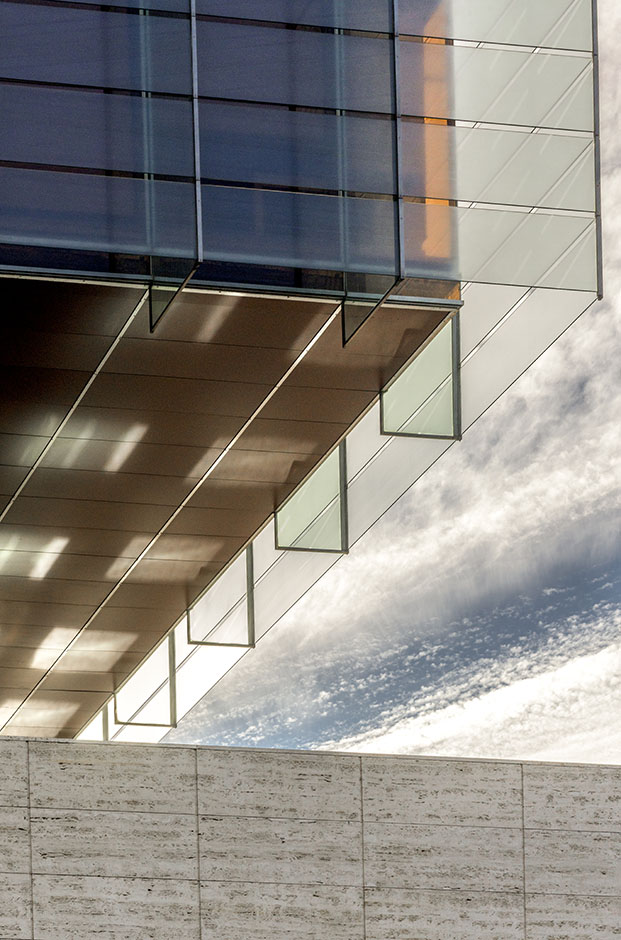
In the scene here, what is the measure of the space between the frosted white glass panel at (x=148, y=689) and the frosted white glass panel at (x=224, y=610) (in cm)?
159

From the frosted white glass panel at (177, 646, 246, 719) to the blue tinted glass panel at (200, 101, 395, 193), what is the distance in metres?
9.37

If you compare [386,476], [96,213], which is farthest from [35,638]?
[96,213]

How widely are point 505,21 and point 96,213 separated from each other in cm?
419

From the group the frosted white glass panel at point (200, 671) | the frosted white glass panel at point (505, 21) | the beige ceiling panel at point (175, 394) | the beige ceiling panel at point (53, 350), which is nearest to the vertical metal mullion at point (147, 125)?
the beige ceiling panel at point (53, 350)

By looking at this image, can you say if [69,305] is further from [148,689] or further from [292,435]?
[148,689]

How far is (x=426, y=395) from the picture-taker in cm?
1570

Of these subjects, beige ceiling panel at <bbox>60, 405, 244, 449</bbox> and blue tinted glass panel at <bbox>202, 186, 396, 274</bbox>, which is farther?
beige ceiling panel at <bbox>60, 405, 244, 449</bbox>

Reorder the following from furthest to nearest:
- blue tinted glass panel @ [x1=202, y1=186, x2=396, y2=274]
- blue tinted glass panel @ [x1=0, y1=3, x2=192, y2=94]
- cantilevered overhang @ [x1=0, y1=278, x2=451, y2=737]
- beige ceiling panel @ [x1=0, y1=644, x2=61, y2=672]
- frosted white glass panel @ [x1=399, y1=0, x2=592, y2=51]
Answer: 1. beige ceiling panel @ [x1=0, y1=644, x2=61, y2=672]
2. cantilevered overhang @ [x1=0, y1=278, x2=451, y2=737]
3. frosted white glass panel @ [x1=399, y1=0, x2=592, y2=51]
4. blue tinted glass panel @ [x1=202, y1=186, x2=396, y2=274]
5. blue tinted glass panel @ [x1=0, y1=3, x2=192, y2=94]

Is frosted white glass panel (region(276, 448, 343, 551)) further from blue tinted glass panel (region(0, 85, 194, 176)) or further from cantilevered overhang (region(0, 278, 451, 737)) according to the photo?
blue tinted glass panel (region(0, 85, 194, 176))

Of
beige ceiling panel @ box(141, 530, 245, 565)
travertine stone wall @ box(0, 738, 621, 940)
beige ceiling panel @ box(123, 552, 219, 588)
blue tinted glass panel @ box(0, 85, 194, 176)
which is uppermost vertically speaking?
blue tinted glass panel @ box(0, 85, 194, 176)

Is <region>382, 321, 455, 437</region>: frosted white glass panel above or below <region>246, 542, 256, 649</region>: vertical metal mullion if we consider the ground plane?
above

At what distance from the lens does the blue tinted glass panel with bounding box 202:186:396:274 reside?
12.8 metres

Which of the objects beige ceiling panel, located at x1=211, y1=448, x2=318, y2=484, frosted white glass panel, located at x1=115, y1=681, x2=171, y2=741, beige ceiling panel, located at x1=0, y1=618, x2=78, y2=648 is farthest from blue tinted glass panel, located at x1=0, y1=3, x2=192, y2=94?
frosted white glass panel, located at x1=115, y1=681, x2=171, y2=741

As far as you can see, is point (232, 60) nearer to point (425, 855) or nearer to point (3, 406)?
point (3, 406)
